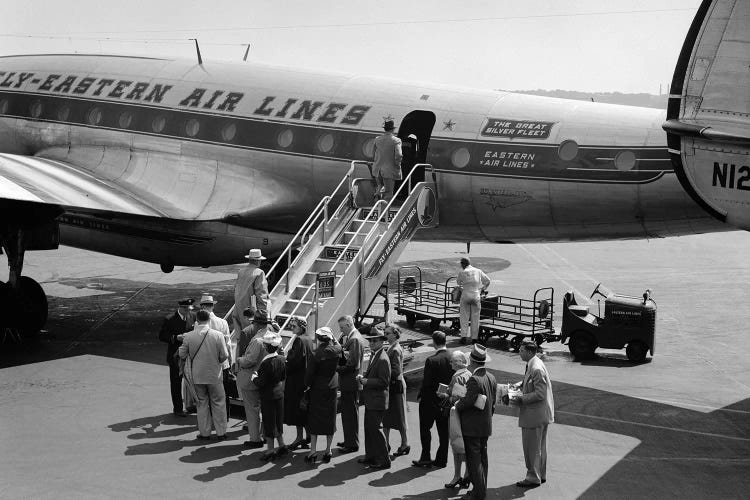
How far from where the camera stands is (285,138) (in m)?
18.3

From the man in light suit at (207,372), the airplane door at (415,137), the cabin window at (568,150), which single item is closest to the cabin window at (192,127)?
the airplane door at (415,137)

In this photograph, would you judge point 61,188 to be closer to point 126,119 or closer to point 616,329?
point 126,119

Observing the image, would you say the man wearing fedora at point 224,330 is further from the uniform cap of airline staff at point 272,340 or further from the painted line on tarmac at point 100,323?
the painted line on tarmac at point 100,323

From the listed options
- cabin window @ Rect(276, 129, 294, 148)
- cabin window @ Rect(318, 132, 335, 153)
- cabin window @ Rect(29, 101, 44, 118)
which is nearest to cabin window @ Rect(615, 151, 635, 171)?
cabin window @ Rect(318, 132, 335, 153)

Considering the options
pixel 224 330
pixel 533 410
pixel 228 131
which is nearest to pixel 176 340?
pixel 224 330

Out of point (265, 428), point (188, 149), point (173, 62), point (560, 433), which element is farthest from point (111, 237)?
point (560, 433)

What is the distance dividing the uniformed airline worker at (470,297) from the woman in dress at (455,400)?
6646 millimetres

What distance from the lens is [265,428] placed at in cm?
1146

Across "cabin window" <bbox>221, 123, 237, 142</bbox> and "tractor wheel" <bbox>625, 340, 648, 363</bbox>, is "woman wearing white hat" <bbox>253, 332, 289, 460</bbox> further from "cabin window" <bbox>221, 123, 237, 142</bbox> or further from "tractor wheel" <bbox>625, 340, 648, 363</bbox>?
"cabin window" <bbox>221, 123, 237, 142</bbox>

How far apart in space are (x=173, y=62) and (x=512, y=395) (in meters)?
12.9

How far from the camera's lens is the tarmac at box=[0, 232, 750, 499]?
34.4 ft

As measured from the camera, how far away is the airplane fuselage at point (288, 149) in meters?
15.3

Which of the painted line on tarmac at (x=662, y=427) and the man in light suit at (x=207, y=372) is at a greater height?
the man in light suit at (x=207, y=372)

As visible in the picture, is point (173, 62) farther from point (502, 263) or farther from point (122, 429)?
point (502, 263)
